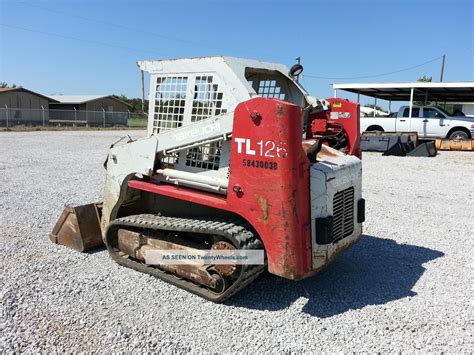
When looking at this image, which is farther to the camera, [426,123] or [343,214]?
[426,123]

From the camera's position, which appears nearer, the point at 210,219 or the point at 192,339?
the point at 192,339

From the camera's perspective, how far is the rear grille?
383 centimetres

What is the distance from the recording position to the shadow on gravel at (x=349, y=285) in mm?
3809

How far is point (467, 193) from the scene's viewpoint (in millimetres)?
9172

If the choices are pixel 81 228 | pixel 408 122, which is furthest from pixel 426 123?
pixel 81 228

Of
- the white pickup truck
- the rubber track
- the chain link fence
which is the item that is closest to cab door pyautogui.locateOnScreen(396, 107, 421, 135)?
the white pickup truck

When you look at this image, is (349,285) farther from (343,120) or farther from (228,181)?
(343,120)

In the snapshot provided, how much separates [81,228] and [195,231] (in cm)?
Answer: 185

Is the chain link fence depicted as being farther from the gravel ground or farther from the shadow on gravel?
the shadow on gravel

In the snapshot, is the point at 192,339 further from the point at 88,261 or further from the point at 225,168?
the point at 88,261

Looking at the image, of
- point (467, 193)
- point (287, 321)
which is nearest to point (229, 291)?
point (287, 321)

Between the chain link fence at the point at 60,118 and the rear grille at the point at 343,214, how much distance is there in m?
34.9

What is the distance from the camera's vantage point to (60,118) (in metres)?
40.5

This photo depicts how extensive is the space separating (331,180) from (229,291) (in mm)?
1291
